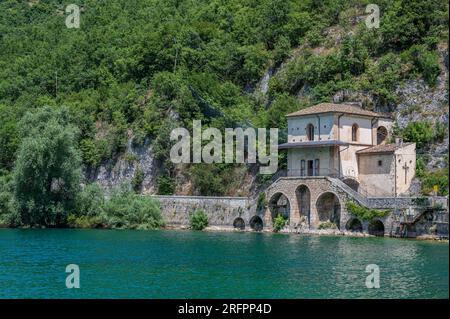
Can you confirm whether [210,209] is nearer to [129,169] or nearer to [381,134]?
[381,134]

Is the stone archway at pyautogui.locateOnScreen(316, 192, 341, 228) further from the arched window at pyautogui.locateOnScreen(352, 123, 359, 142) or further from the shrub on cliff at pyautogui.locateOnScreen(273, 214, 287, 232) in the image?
the arched window at pyautogui.locateOnScreen(352, 123, 359, 142)

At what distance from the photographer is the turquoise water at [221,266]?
3036 centimetres

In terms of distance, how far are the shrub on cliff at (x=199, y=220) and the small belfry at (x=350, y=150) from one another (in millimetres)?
8736

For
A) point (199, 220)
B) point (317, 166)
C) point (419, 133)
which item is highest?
point (419, 133)

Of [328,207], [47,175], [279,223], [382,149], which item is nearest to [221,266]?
[328,207]

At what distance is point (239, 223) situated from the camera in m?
65.4

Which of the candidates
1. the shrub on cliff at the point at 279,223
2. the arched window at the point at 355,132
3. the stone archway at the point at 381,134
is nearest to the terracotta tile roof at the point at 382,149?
the arched window at the point at 355,132

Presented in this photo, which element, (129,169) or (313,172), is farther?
(129,169)

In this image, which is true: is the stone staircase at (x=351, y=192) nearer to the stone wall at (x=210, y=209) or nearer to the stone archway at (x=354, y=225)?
the stone archway at (x=354, y=225)

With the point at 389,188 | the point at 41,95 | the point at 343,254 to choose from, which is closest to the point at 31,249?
the point at 343,254

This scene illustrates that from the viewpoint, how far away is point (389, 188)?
59.8 meters

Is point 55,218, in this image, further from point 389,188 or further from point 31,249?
point 389,188

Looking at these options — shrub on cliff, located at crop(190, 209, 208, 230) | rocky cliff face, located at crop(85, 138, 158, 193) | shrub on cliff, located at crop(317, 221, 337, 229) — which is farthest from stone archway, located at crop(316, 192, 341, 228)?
rocky cliff face, located at crop(85, 138, 158, 193)

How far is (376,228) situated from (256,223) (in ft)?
40.4
